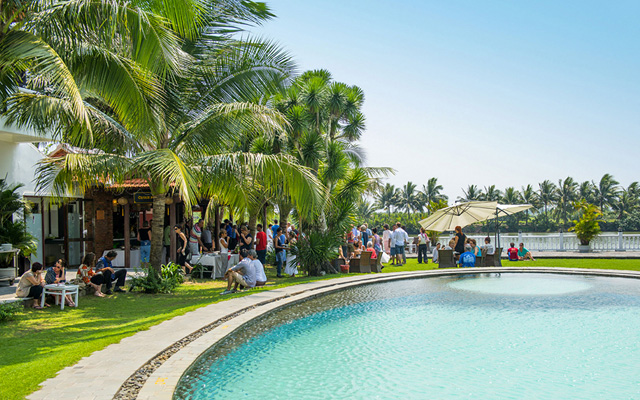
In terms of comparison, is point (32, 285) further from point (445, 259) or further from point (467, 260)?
point (467, 260)

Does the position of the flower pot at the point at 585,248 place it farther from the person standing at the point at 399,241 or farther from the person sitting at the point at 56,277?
the person sitting at the point at 56,277

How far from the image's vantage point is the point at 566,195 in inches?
3477

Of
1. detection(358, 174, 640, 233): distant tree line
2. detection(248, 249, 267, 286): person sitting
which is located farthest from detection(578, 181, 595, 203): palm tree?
detection(248, 249, 267, 286): person sitting

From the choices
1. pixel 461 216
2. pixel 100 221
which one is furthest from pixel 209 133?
pixel 461 216

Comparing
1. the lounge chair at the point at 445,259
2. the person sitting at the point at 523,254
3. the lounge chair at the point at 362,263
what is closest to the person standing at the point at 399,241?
the lounge chair at the point at 445,259

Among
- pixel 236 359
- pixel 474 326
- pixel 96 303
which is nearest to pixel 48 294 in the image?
pixel 96 303

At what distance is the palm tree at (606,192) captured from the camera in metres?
82.3

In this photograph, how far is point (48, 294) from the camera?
10031 mm

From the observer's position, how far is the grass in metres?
5.39

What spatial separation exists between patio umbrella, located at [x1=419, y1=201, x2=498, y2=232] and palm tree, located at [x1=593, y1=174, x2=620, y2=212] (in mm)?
75111

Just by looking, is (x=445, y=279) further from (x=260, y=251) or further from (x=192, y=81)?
(x=192, y=81)

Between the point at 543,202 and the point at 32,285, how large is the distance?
9462 cm

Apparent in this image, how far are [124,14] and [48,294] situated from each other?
5.98 m

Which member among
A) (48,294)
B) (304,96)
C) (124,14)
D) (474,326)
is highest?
(304,96)
